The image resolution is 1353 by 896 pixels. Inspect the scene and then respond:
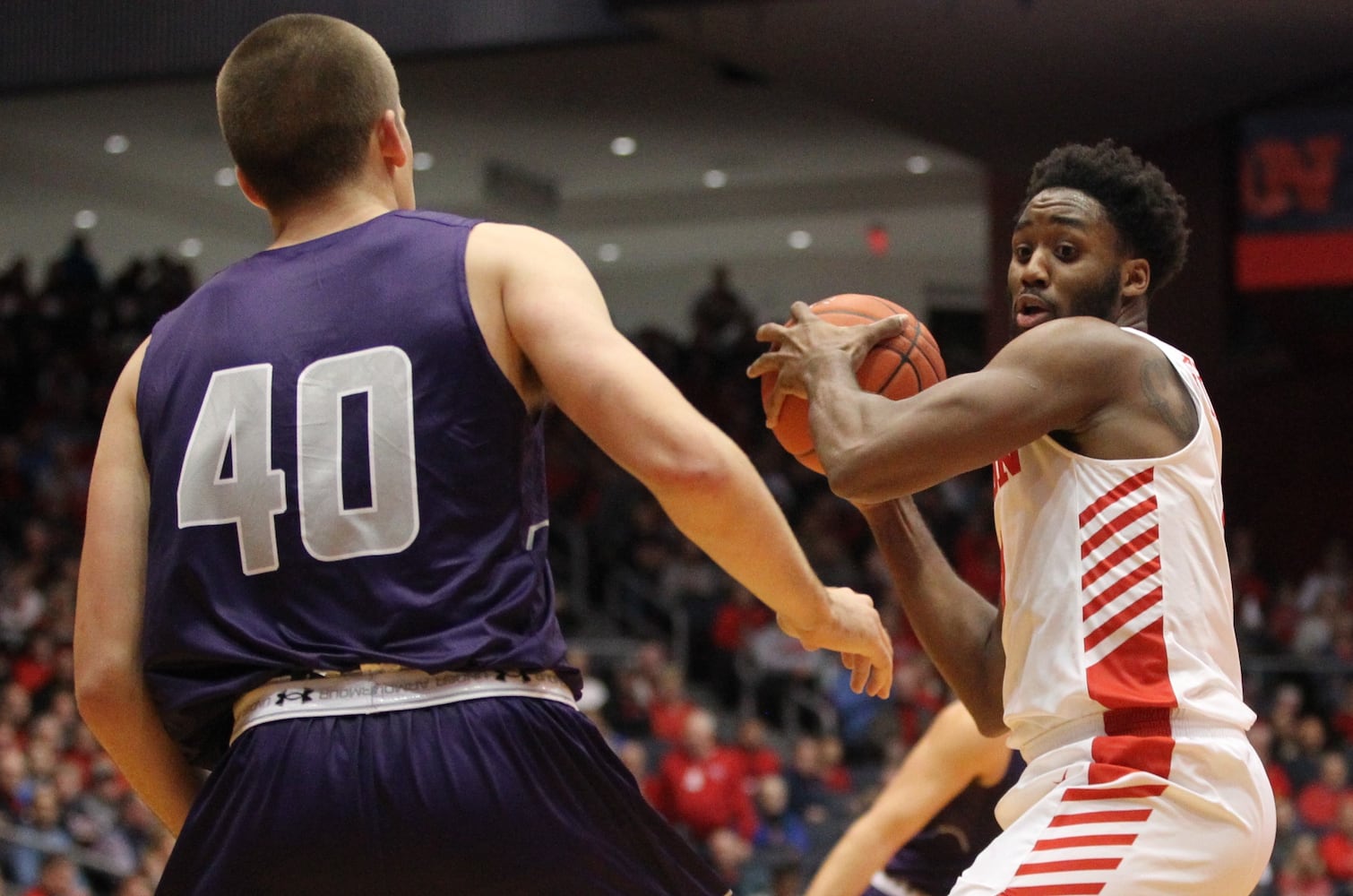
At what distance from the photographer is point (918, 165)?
1770 centimetres

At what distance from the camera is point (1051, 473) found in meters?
3.04

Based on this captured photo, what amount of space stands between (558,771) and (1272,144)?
37.5 feet

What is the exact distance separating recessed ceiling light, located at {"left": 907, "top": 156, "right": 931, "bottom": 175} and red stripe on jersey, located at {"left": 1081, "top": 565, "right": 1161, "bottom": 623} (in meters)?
14.8

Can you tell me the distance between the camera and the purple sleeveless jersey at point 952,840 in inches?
187

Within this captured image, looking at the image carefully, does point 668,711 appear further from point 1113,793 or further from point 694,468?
point 694,468

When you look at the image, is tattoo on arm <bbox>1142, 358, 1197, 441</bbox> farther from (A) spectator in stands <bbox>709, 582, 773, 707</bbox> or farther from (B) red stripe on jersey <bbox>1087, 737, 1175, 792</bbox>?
(A) spectator in stands <bbox>709, 582, 773, 707</bbox>

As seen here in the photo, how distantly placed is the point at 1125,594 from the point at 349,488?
1299 mm

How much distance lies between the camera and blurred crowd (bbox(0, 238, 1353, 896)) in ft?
35.5

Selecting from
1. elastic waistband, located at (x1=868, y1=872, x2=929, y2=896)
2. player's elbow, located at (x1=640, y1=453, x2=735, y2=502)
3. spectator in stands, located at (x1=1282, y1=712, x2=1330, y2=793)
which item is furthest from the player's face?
spectator in stands, located at (x1=1282, y1=712, x2=1330, y2=793)

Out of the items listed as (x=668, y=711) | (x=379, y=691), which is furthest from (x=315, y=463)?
(x=668, y=711)

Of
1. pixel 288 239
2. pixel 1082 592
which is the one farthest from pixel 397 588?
pixel 1082 592

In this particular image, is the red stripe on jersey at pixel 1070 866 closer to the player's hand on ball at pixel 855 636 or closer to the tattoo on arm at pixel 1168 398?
the player's hand on ball at pixel 855 636

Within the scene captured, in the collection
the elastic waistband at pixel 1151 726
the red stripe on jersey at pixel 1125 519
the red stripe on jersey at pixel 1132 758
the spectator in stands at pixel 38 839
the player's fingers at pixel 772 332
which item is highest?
the player's fingers at pixel 772 332

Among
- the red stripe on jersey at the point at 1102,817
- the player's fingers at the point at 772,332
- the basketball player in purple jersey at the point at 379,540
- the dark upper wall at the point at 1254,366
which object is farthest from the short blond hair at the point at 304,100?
the dark upper wall at the point at 1254,366
